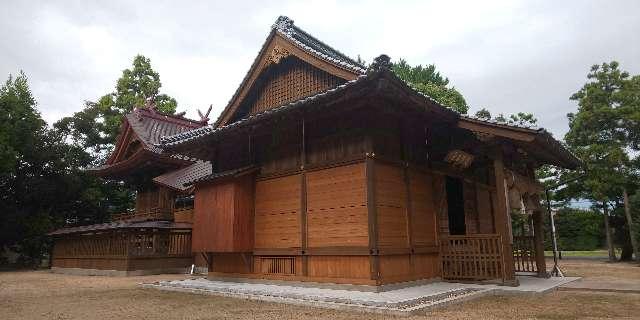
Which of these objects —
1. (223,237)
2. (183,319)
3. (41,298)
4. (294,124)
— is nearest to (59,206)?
(41,298)

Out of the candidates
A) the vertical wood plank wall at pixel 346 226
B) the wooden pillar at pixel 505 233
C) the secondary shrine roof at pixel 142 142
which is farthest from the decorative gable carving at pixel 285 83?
the secondary shrine roof at pixel 142 142

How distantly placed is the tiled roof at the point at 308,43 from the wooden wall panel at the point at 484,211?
5305 millimetres

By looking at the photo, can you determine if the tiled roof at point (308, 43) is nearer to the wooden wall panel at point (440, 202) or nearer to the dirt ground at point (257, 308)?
the wooden wall panel at point (440, 202)

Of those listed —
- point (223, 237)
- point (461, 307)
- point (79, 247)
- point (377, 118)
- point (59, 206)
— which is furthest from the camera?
point (59, 206)

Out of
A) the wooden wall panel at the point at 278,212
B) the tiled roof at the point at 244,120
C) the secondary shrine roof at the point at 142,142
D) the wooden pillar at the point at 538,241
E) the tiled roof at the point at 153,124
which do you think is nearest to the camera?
the tiled roof at the point at 244,120

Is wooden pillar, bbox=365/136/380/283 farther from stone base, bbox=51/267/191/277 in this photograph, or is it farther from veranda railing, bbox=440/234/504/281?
stone base, bbox=51/267/191/277

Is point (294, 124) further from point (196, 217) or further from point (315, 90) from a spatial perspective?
point (196, 217)

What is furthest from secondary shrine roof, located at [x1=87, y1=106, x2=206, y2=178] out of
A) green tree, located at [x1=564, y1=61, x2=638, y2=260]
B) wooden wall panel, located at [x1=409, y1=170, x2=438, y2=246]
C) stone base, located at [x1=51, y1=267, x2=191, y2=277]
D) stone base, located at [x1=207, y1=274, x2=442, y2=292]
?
green tree, located at [x1=564, y1=61, x2=638, y2=260]

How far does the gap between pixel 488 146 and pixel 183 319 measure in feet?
25.2

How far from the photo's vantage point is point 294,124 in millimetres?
10938

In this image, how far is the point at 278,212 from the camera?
10.9 m

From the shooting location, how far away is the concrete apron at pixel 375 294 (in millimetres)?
7191

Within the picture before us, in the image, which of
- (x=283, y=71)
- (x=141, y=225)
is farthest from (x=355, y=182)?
(x=141, y=225)

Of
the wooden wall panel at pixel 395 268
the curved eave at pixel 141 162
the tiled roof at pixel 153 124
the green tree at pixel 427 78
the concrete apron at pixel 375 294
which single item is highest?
the green tree at pixel 427 78
